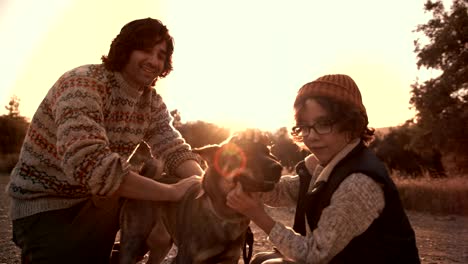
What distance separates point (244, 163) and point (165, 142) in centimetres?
157

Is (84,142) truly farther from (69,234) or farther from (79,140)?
→ (69,234)

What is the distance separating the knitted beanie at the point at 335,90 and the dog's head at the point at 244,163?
0.60 m

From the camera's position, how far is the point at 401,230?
368cm

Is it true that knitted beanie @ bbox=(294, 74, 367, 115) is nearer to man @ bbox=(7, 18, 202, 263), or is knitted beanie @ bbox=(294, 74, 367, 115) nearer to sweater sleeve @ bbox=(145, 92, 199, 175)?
man @ bbox=(7, 18, 202, 263)

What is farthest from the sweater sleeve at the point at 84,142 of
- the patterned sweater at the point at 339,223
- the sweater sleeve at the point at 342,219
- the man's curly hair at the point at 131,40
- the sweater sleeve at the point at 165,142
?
the sweater sleeve at the point at 342,219

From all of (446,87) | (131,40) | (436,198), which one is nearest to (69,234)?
(131,40)

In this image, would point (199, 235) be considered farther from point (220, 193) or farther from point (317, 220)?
point (317, 220)

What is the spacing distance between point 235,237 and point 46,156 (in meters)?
1.89

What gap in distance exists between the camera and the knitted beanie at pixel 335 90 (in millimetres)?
3926

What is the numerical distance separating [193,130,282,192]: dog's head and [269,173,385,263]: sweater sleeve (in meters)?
0.70

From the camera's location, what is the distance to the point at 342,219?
3.47 meters

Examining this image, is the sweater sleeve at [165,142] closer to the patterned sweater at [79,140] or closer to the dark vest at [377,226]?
the patterned sweater at [79,140]

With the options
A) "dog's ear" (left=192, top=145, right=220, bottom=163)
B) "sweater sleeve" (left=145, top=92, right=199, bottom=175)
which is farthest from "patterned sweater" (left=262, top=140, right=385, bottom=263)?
"sweater sleeve" (left=145, top=92, right=199, bottom=175)

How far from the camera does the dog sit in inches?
166
